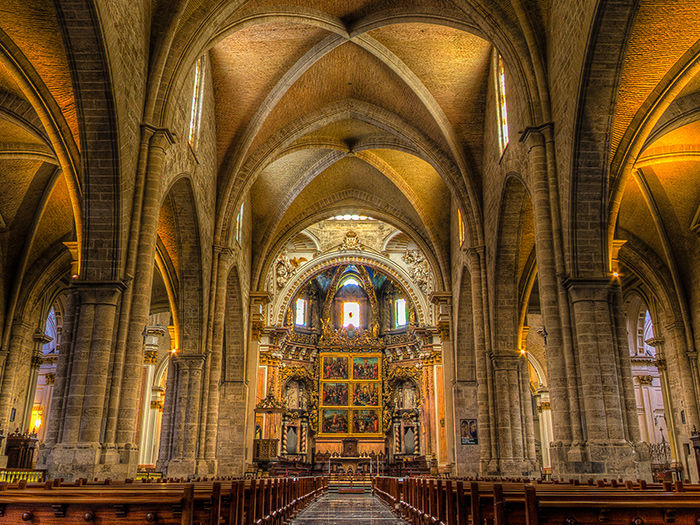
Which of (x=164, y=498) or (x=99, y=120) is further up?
(x=99, y=120)

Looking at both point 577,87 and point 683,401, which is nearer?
point 577,87

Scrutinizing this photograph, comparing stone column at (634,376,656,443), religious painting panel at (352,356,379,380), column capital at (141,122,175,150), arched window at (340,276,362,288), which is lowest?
stone column at (634,376,656,443)

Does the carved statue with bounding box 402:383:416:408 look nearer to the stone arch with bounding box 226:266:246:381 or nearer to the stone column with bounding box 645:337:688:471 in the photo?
the stone arch with bounding box 226:266:246:381

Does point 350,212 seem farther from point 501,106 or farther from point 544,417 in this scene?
point 544,417

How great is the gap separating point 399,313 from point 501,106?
23468 millimetres

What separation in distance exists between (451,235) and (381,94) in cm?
692

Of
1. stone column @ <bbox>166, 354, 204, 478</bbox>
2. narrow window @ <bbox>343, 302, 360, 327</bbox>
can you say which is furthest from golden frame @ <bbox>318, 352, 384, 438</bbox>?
stone column @ <bbox>166, 354, 204, 478</bbox>

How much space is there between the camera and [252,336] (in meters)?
24.9

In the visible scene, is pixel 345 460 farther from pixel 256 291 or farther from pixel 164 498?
pixel 164 498

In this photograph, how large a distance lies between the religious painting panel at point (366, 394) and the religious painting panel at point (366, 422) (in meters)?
0.46

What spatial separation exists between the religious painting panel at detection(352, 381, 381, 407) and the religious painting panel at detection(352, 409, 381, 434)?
46 cm

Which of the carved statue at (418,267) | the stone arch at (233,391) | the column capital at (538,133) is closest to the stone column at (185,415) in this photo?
the stone arch at (233,391)

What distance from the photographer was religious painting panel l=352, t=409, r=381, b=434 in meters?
36.8

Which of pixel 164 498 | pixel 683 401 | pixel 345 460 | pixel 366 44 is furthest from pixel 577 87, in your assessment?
pixel 345 460
